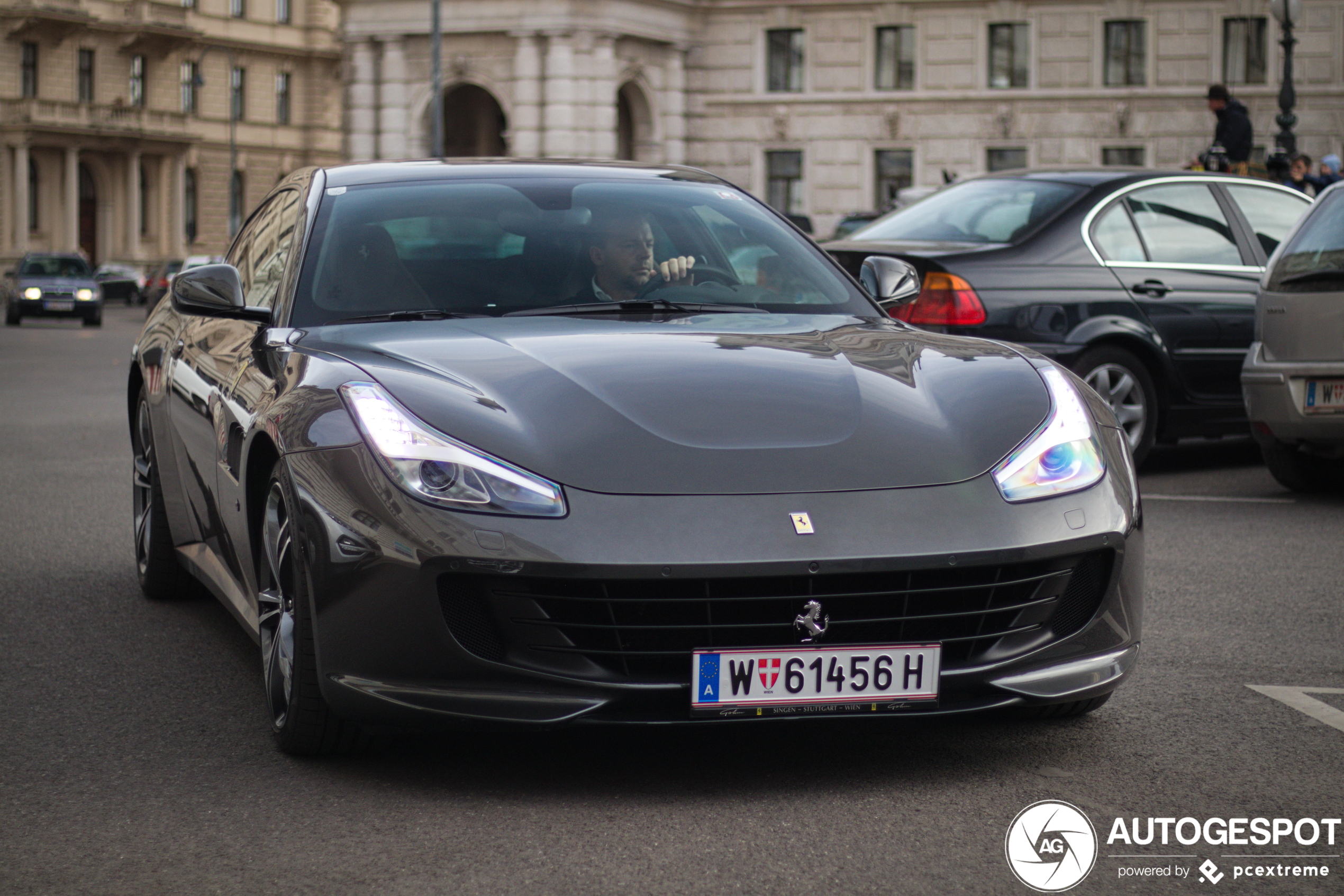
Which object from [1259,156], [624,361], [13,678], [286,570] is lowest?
[13,678]

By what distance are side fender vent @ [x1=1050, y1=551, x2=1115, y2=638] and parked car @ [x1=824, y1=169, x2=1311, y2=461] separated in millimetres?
5283

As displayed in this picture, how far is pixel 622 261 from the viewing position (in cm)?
493

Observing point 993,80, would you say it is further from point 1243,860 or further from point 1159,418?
point 1243,860

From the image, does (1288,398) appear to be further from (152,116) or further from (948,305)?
(152,116)

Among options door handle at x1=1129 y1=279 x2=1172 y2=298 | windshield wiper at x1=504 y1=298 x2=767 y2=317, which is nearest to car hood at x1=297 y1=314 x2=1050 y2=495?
windshield wiper at x1=504 y1=298 x2=767 y2=317

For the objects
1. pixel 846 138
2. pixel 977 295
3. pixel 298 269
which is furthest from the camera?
pixel 846 138

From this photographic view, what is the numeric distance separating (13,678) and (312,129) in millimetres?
80860

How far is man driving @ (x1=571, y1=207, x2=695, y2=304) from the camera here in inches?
190

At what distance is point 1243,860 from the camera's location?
3305 mm

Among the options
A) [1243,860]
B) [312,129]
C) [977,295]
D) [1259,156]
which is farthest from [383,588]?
[312,129]

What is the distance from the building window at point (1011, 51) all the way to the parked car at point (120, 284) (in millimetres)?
30734

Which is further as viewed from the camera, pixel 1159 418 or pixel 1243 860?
pixel 1159 418

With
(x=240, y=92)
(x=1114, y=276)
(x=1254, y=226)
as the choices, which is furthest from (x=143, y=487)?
(x=240, y=92)

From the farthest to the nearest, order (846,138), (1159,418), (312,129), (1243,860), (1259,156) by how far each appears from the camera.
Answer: (312,129) < (846,138) < (1259,156) < (1159,418) < (1243,860)
